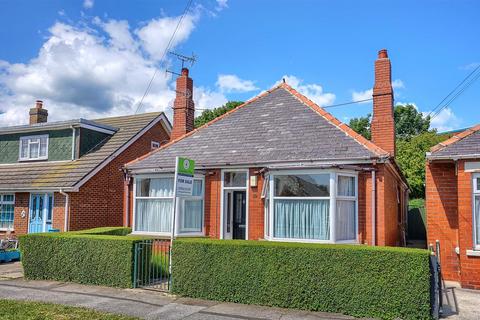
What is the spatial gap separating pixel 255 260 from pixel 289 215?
3043 mm

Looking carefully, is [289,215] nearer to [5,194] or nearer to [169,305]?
[169,305]

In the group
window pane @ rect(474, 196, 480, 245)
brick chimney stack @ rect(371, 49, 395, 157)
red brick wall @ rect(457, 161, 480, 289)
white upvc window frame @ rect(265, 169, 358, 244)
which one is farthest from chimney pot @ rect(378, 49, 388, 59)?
window pane @ rect(474, 196, 480, 245)

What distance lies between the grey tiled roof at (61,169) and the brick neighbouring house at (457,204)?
14.0 metres

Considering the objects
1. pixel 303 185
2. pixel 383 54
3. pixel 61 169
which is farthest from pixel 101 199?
pixel 383 54

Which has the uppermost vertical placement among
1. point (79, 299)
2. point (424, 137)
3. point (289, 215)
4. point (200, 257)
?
point (424, 137)

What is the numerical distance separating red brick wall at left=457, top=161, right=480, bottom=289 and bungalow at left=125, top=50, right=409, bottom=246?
1814mm

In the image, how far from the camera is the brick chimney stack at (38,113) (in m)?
24.4

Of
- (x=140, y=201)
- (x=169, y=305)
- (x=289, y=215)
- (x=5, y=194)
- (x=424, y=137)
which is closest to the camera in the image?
(x=169, y=305)

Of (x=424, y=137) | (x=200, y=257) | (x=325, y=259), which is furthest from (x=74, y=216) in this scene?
(x=424, y=137)

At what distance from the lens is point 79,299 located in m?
9.22

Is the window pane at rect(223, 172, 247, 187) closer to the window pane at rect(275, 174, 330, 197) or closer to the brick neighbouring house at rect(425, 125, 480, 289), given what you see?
the window pane at rect(275, 174, 330, 197)

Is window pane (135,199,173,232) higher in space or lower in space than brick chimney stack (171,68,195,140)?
lower

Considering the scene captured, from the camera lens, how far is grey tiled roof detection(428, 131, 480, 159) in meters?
10.2

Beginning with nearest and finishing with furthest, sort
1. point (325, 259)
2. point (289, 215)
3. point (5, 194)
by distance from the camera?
point (325, 259) → point (289, 215) → point (5, 194)
